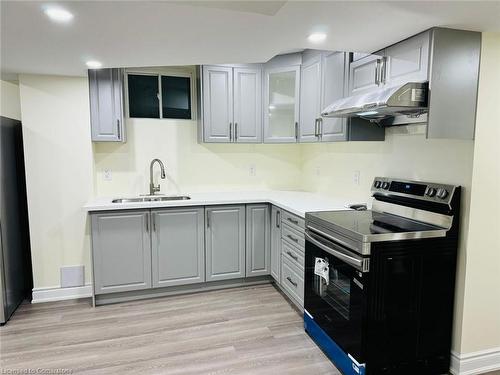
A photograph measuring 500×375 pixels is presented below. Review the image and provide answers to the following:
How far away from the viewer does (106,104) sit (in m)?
3.21

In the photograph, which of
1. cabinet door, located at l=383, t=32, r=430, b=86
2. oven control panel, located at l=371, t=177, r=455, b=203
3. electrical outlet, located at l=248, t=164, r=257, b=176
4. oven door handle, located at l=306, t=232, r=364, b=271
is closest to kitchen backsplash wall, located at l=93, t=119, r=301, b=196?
electrical outlet, located at l=248, t=164, r=257, b=176

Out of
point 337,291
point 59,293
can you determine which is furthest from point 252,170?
point 59,293

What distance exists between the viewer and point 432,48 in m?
1.88

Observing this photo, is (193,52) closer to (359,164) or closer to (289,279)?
(359,164)

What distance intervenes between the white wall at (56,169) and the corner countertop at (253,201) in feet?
0.95

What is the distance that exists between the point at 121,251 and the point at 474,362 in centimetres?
279

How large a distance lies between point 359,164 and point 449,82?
1204 millimetres

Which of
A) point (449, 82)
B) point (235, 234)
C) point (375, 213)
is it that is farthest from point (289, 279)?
point (449, 82)

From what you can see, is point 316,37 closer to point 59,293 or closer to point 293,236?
point 293,236

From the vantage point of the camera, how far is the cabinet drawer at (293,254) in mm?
2768

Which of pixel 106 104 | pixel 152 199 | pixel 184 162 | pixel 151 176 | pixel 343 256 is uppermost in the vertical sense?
pixel 106 104

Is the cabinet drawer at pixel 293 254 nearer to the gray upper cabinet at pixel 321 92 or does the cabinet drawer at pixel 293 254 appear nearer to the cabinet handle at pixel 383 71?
the gray upper cabinet at pixel 321 92

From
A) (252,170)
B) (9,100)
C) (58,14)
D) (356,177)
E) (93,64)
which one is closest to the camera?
(58,14)

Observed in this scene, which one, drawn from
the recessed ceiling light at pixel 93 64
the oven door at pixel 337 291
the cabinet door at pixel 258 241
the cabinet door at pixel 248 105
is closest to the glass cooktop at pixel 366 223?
the oven door at pixel 337 291
